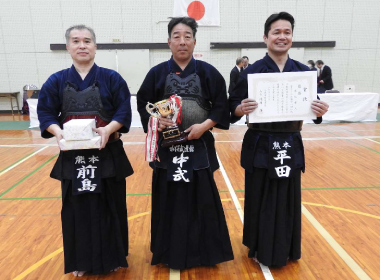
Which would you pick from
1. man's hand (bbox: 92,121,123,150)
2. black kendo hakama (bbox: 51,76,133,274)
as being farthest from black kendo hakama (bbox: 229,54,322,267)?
black kendo hakama (bbox: 51,76,133,274)

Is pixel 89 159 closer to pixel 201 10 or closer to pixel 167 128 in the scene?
pixel 167 128

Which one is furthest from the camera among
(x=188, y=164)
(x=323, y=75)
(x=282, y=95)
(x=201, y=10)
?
(x=201, y=10)

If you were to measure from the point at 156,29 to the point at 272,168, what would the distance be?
10573 millimetres

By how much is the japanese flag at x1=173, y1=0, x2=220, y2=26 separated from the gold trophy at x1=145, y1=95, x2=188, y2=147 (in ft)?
32.3

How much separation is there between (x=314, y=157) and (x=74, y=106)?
4578 millimetres

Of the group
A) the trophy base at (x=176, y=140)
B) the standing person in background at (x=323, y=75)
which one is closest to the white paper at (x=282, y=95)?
the trophy base at (x=176, y=140)

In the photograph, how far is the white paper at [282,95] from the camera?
2.02 meters

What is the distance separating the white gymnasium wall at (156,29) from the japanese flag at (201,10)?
0.33 meters

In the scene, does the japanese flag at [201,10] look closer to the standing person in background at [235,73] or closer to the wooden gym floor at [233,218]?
the standing person in background at [235,73]

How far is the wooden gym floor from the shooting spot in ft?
7.69

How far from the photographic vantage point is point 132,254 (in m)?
2.62

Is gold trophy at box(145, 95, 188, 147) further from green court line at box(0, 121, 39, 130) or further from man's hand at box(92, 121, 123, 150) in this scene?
green court line at box(0, 121, 39, 130)

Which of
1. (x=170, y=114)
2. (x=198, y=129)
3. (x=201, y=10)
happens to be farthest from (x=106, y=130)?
(x=201, y=10)

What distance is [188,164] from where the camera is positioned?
7.10 ft
